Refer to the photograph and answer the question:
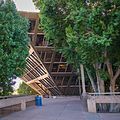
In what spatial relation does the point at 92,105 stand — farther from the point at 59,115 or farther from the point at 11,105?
the point at 11,105

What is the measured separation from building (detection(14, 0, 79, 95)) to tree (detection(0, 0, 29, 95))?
58.8ft

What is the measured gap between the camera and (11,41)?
17.2m

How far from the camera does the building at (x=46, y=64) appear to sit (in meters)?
38.1

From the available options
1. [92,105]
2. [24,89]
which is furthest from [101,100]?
[24,89]

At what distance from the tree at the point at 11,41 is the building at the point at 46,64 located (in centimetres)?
1792

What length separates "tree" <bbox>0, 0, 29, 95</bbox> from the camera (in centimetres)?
1683

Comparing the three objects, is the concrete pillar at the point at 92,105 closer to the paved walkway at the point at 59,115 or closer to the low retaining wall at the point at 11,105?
the paved walkway at the point at 59,115

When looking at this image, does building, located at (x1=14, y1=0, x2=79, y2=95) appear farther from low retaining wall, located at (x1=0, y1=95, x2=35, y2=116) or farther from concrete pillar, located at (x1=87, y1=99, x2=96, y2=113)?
concrete pillar, located at (x1=87, y1=99, x2=96, y2=113)

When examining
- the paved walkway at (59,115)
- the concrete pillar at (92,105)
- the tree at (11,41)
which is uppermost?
the tree at (11,41)

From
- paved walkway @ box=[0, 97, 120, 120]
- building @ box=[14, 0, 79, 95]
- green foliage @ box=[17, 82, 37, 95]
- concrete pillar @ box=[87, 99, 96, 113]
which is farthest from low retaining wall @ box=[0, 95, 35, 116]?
green foliage @ box=[17, 82, 37, 95]

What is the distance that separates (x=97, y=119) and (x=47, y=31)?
793 centimetres

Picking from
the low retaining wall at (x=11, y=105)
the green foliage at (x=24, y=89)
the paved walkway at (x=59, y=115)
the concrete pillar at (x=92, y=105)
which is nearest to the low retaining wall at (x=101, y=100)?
the concrete pillar at (x=92, y=105)

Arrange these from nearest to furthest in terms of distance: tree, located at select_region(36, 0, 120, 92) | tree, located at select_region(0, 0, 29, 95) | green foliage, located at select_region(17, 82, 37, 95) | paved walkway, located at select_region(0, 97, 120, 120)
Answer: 1. tree, located at select_region(36, 0, 120, 92)
2. paved walkway, located at select_region(0, 97, 120, 120)
3. tree, located at select_region(0, 0, 29, 95)
4. green foliage, located at select_region(17, 82, 37, 95)

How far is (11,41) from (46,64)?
28.8 meters
